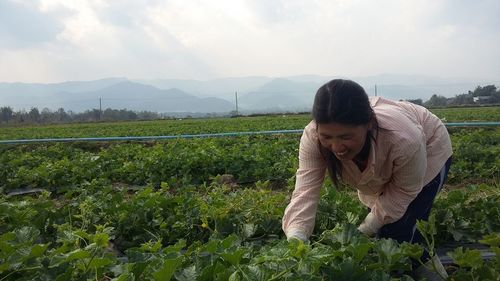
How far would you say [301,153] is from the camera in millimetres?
2420


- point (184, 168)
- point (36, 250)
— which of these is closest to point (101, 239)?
point (36, 250)

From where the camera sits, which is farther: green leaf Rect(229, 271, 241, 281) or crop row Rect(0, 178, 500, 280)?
crop row Rect(0, 178, 500, 280)

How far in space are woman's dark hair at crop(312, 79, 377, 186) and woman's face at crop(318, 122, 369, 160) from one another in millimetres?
26

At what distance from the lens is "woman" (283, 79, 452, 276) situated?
2000 mm

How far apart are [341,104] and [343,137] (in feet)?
0.57

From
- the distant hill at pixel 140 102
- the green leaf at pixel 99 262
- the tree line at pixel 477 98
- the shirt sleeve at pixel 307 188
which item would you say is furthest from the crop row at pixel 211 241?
the distant hill at pixel 140 102

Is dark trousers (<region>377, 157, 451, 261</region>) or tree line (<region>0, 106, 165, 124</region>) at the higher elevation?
tree line (<region>0, 106, 165, 124</region>)

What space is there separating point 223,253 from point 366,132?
0.95 m

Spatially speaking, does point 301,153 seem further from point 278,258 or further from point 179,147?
point 179,147

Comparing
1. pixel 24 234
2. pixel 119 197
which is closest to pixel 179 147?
pixel 119 197

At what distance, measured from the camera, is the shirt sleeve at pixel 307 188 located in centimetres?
231

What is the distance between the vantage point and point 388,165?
2.37m

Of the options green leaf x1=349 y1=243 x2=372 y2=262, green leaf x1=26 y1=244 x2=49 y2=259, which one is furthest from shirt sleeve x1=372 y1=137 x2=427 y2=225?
green leaf x1=26 y1=244 x2=49 y2=259

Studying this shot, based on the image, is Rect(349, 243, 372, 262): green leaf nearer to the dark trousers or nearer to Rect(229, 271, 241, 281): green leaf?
Rect(229, 271, 241, 281): green leaf
